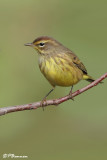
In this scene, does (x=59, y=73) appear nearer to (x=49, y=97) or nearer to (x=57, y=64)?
(x=57, y=64)

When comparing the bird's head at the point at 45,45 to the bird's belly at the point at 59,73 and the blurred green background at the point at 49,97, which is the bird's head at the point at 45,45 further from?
the blurred green background at the point at 49,97

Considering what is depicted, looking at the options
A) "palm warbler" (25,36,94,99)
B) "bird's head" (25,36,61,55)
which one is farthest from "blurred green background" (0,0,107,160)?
"bird's head" (25,36,61,55)

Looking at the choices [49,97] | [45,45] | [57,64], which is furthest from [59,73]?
[49,97]

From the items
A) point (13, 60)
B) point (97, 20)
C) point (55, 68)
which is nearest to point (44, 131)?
point (13, 60)

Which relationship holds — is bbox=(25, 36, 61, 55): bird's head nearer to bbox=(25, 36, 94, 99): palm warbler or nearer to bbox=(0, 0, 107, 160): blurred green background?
bbox=(25, 36, 94, 99): palm warbler

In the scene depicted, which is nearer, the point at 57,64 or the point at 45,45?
the point at 57,64

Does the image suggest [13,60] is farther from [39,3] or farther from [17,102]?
[39,3]

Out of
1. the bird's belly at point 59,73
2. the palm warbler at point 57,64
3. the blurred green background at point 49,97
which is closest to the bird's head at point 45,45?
the palm warbler at point 57,64
